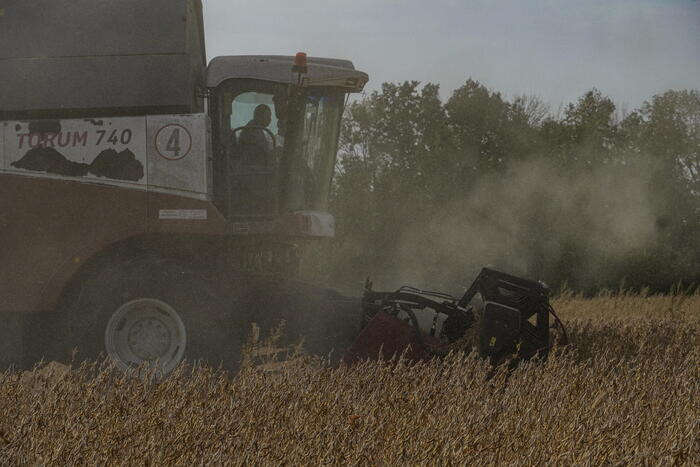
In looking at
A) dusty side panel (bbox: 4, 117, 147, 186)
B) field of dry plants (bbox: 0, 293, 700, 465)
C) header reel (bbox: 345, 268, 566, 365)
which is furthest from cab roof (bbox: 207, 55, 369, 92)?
field of dry plants (bbox: 0, 293, 700, 465)

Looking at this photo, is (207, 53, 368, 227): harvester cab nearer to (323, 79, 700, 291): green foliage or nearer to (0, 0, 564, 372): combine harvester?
(0, 0, 564, 372): combine harvester

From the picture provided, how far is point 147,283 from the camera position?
6520mm

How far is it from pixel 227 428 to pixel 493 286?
3627 mm

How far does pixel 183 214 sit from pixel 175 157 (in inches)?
18.8

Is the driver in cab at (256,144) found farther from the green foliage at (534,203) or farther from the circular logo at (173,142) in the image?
the green foliage at (534,203)

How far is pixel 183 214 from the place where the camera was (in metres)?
6.68

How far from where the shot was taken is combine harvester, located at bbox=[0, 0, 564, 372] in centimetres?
655

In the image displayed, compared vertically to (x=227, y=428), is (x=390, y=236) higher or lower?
lower

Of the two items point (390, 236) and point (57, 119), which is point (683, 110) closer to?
point (390, 236)

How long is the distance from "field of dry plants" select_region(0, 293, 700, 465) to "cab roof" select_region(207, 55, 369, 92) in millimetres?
2903

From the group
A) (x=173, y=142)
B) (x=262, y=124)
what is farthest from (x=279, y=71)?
(x=173, y=142)

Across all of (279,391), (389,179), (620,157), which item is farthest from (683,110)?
(279,391)

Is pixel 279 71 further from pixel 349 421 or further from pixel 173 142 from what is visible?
pixel 349 421

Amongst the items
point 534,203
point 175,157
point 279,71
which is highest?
point 279,71
